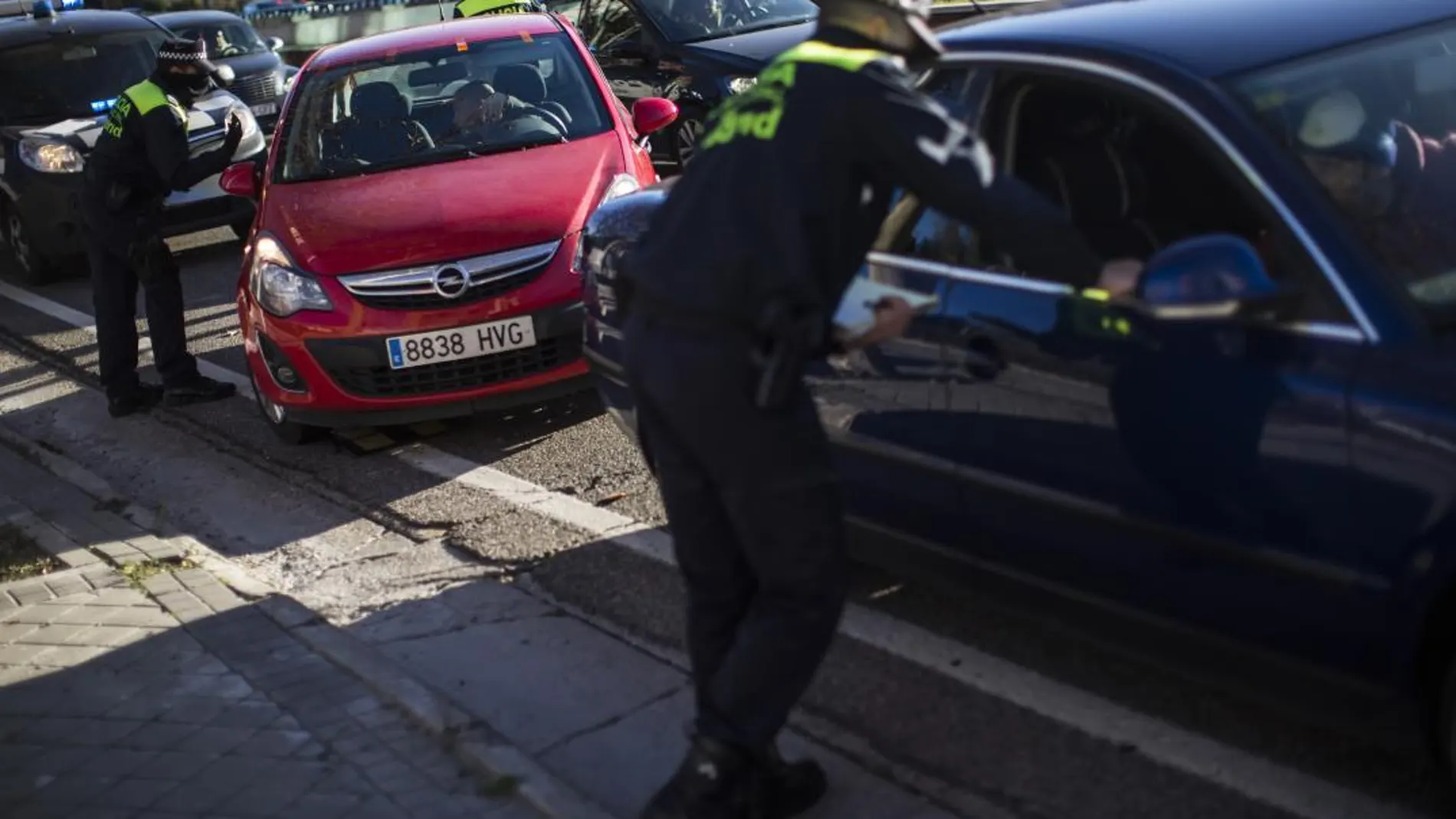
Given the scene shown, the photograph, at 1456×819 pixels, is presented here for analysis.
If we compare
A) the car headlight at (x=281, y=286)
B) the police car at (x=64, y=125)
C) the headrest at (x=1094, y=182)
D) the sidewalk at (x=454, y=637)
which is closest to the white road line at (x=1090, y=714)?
the sidewalk at (x=454, y=637)

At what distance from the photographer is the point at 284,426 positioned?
7.60 meters

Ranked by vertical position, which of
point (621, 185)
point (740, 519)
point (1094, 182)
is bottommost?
point (621, 185)

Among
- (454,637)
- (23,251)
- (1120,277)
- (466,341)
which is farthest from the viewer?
(23,251)

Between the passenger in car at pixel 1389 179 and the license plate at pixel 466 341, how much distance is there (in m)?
3.90

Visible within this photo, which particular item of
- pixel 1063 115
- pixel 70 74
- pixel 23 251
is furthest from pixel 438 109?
pixel 70 74

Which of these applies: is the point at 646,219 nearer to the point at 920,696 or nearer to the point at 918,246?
the point at 918,246

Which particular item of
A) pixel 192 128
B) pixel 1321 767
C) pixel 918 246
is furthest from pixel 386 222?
pixel 192 128

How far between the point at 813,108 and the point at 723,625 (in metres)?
1.12

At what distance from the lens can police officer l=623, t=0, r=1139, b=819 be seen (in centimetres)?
316

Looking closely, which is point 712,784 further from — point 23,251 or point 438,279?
point 23,251

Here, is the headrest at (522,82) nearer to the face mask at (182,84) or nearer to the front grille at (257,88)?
the face mask at (182,84)

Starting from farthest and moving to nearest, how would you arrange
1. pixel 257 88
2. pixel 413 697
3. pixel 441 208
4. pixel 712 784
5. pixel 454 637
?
pixel 257 88
pixel 441 208
pixel 454 637
pixel 413 697
pixel 712 784

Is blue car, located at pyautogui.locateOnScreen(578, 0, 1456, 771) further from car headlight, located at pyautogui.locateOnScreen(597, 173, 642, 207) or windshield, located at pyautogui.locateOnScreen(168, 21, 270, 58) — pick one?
windshield, located at pyautogui.locateOnScreen(168, 21, 270, 58)

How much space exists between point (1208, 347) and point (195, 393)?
624 centimetres
